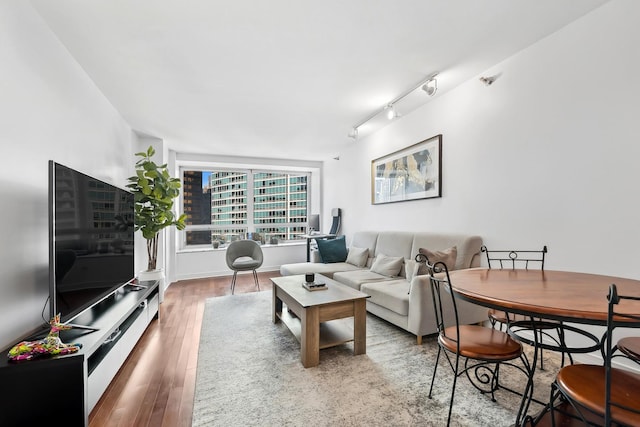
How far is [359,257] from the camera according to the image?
4289mm

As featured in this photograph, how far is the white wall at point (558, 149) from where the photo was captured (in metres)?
1.88

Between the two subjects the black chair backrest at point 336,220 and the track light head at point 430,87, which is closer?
the track light head at point 430,87

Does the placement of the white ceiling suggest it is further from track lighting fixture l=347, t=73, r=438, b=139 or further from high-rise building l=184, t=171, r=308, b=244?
high-rise building l=184, t=171, r=308, b=244

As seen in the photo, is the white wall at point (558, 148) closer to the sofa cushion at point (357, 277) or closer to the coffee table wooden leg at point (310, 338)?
the sofa cushion at point (357, 277)

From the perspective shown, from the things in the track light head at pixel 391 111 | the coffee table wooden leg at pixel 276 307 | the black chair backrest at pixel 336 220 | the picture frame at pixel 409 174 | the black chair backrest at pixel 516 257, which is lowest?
the coffee table wooden leg at pixel 276 307

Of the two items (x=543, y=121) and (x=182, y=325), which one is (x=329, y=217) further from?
(x=543, y=121)

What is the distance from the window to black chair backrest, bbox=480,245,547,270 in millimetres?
4825

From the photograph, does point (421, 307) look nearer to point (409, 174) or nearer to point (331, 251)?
point (409, 174)

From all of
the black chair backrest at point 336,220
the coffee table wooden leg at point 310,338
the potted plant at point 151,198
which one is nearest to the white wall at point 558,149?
the coffee table wooden leg at point 310,338

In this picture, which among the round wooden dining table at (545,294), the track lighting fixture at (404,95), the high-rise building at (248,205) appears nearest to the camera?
the round wooden dining table at (545,294)

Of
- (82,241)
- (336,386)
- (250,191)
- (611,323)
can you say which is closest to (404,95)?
(611,323)

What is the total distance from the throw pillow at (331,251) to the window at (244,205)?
7.74ft

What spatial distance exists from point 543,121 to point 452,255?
4.54 feet

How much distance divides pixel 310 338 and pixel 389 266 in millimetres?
1706
